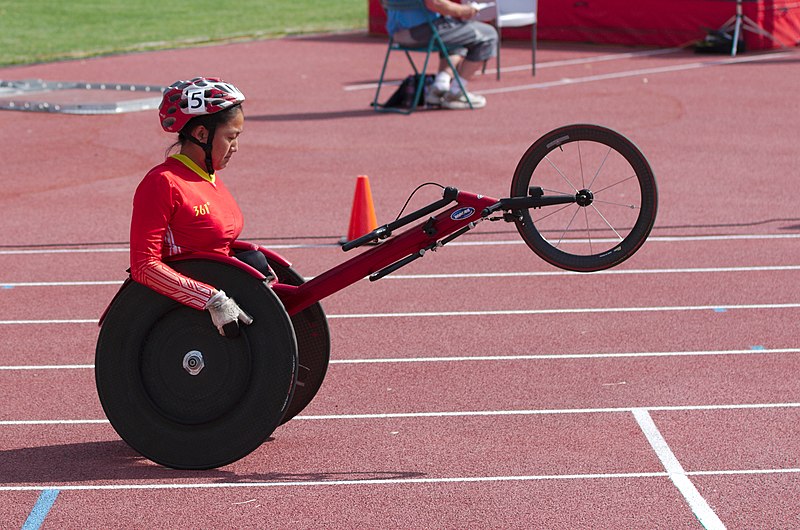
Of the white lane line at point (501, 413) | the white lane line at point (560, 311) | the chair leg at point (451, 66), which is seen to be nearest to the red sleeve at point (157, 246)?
the white lane line at point (501, 413)

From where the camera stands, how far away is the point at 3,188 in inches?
438

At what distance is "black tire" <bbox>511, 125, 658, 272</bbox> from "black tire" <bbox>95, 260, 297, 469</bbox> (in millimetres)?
1207

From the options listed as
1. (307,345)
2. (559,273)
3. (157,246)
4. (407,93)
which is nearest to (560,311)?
(559,273)

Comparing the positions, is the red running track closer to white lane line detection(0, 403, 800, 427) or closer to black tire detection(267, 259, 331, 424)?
white lane line detection(0, 403, 800, 427)

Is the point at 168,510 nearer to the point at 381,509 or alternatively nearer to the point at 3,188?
the point at 381,509

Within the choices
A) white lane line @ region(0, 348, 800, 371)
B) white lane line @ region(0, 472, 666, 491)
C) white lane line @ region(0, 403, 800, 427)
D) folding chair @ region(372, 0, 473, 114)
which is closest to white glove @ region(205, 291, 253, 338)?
white lane line @ region(0, 472, 666, 491)

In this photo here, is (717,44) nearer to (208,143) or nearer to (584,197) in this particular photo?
(584,197)

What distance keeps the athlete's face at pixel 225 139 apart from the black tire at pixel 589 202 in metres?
1.25

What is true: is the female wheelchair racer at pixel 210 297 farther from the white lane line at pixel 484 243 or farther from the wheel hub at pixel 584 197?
the white lane line at pixel 484 243

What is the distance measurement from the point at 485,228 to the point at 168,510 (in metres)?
5.13

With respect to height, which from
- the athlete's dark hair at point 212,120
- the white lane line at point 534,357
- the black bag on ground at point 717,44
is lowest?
the black bag on ground at point 717,44

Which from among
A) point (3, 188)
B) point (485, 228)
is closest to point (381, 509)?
point (485, 228)

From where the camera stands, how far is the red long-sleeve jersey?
4.98m

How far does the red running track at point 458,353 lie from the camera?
16.3 feet
